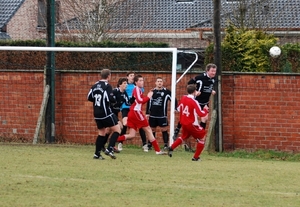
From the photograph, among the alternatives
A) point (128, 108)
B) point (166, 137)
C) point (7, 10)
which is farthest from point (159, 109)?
point (7, 10)

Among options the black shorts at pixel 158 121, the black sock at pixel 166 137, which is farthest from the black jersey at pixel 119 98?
the black sock at pixel 166 137

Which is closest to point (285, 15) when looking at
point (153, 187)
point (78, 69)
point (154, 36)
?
point (154, 36)

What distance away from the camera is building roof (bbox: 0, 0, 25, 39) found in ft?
131

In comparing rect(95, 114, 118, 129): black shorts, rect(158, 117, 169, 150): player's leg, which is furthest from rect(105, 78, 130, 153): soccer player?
rect(95, 114, 118, 129): black shorts

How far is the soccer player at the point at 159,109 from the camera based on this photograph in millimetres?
18922

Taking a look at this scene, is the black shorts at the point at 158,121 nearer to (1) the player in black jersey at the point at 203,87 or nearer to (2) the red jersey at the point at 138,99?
(1) the player in black jersey at the point at 203,87

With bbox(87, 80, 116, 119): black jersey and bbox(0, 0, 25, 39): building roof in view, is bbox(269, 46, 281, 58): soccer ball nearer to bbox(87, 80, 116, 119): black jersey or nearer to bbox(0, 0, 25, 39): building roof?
bbox(87, 80, 116, 119): black jersey

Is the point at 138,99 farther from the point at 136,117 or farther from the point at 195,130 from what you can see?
the point at 195,130

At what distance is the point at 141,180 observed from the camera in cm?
1271

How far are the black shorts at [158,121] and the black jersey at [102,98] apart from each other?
129 inches

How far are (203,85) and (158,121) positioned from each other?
1.48m

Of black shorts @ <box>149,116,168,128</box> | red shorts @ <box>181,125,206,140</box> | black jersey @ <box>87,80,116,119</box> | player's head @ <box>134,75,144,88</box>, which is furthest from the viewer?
black shorts @ <box>149,116,168,128</box>

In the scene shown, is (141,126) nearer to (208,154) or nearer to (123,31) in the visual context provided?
(208,154)

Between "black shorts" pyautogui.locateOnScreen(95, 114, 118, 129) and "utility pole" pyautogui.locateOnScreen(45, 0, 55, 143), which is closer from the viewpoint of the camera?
"black shorts" pyautogui.locateOnScreen(95, 114, 118, 129)
